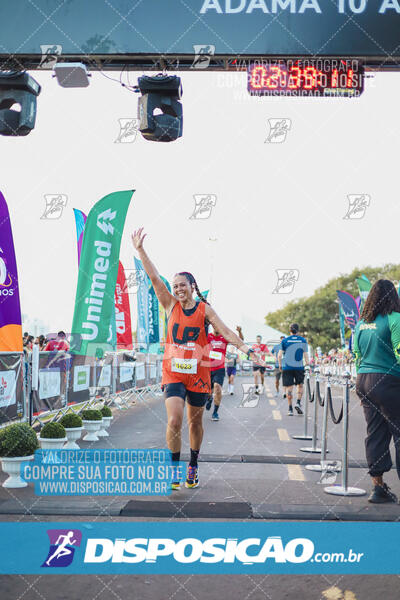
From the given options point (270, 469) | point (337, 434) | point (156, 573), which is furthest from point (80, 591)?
point (337, 434)

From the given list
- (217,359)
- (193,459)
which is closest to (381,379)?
(193,459)

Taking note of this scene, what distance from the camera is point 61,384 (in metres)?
11.0

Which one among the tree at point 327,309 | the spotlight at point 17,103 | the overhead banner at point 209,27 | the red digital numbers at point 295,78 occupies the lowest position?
the tree at point 327,309

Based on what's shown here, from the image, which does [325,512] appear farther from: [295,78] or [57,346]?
[57,346]

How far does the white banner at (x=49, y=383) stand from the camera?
32.8 feet

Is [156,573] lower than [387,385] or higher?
lower

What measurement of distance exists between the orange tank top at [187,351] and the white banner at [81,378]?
17.5ft

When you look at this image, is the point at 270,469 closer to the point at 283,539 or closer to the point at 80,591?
the point at 283,539

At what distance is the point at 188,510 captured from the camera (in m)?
5.68

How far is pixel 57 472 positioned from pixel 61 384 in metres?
3.67

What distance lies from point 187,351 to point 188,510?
5.39 feet

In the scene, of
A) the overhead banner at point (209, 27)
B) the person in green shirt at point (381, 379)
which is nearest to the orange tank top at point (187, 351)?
the person in green shirt at point (381, 379)

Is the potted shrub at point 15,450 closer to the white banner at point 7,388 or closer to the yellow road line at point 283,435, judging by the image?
the white banner at point 7,388

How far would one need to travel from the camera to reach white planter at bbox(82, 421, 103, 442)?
10.5 m
